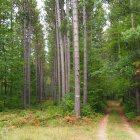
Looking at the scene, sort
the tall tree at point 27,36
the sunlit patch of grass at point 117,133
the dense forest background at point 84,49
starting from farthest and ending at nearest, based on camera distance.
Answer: the tall tree at point 27,36, the dense forest background at point 84,49, the sunlit patch of grass at point 117,133

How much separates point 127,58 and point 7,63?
40.3 feet

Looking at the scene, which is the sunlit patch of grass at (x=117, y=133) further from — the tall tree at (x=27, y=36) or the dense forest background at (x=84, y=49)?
the tall tree at (x=27, y=36)

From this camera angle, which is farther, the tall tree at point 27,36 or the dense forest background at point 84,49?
the tall tree at point 27,36

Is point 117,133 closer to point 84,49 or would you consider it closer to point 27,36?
point 84,49

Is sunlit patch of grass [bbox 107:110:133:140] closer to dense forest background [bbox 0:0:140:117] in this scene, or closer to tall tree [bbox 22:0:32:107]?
dense forest background [bbox 0:0:140:117]

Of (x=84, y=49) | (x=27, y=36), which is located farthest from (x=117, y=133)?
(x=27, y=36)

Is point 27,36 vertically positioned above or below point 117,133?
above

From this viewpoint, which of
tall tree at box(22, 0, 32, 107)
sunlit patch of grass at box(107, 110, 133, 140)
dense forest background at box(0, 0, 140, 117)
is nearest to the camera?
sunlit patch of grass at box(107, 110, 133, 140)

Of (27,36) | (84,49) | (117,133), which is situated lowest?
(117,133)

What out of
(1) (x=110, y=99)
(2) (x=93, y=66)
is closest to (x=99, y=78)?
(2) (x=93, y=66)

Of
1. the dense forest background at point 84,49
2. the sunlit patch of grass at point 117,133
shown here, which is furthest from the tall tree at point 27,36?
the sunlit patch of grass at point 117,133

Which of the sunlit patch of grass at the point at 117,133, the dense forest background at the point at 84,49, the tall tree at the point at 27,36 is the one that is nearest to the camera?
the sunlit patch of grass at the point at 117,133

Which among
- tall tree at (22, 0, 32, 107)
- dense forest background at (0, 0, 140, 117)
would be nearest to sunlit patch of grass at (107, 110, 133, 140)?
dense forest background at (0, 0, 140, 117)

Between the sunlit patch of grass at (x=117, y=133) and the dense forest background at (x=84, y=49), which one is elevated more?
the dense forest background at (x=84, y=49)
